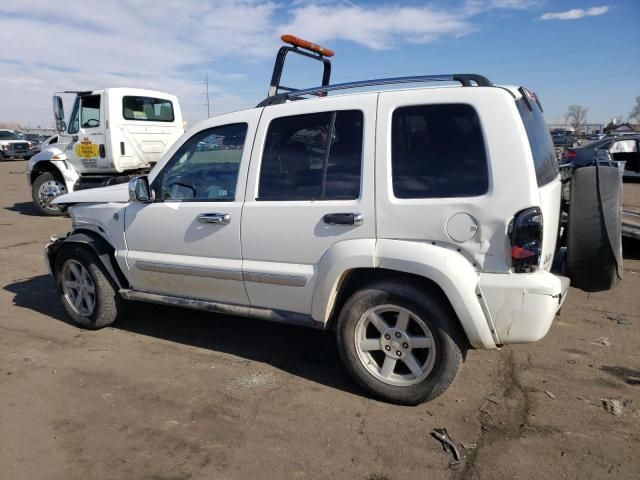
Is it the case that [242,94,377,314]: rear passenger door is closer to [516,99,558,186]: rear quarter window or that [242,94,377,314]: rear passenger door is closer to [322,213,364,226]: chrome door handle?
[322,213,364,226]: chrome door handle

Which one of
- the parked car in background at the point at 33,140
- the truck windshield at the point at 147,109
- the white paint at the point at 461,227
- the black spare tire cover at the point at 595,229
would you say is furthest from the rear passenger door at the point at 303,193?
the parked car in background at the point at 33,140

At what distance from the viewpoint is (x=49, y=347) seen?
14.0 feet

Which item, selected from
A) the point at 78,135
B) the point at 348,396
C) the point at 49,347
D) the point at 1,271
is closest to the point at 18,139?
the point at 78,135

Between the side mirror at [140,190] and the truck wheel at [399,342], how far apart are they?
1.87 meters

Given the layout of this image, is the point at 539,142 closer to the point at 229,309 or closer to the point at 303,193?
the point at 303,193

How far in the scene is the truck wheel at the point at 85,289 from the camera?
4.47m

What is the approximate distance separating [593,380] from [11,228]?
10209 mm

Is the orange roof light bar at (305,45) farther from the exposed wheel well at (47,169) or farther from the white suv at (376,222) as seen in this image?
the exposed wheel well at (47,169)

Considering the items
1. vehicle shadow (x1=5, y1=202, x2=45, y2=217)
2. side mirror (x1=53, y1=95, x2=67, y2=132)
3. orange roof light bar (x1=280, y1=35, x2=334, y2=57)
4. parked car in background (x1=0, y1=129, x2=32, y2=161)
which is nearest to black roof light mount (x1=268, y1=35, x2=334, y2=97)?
orange roof light bar (x1=280, y1=35, x2=334, y2=57)

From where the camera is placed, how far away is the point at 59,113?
10.5 metres

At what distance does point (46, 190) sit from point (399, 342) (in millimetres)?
10479

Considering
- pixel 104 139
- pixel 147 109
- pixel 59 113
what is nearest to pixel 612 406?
pixel 104 139

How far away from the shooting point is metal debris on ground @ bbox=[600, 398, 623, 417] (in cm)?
309

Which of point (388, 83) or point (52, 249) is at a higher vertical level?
point (388, 83)
